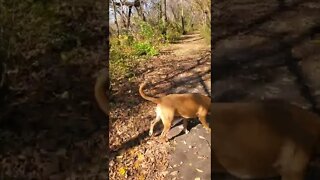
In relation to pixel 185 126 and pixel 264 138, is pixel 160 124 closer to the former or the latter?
pixel 185 126

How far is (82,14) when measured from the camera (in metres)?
1.68

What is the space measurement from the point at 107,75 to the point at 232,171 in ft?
1.70

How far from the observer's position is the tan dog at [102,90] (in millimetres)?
1650

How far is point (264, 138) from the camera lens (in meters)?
1.46

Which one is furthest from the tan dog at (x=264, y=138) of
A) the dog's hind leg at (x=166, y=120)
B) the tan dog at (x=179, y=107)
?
the dog's hind leg at (x=166, y=120)

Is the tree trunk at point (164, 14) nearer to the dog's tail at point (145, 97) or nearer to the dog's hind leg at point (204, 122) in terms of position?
the dog's tail at point (145, 97)

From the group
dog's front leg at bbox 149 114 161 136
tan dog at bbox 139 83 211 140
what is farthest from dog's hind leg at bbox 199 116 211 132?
dog's front leg at bbox 149 114 161 136

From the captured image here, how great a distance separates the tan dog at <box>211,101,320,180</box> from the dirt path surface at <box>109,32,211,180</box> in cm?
9

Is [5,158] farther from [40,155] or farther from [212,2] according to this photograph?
[212,2]

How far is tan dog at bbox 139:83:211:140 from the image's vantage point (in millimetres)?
1542

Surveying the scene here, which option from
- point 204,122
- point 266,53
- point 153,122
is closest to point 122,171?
point 153,122

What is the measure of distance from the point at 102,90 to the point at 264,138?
57 centimetres

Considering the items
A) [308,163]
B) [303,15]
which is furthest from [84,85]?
[303,15]

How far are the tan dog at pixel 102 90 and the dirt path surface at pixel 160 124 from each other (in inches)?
1.5
